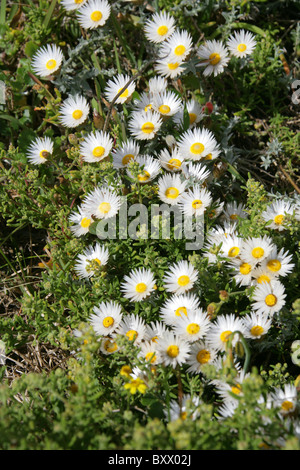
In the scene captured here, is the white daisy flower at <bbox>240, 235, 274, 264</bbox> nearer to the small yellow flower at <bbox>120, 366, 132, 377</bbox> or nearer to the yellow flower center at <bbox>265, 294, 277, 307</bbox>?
the yellow flower center at <bbox>265, 294, 277, 307</bbox>

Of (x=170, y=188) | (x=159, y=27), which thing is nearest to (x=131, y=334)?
(x=170, y=188)

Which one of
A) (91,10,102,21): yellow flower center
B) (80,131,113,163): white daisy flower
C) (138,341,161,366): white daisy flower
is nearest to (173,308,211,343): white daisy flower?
(138,341,161,366): white daisy flower

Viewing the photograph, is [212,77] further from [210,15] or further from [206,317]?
[206,317]

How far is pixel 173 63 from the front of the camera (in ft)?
9.84

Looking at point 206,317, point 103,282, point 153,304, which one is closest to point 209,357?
point 206,317

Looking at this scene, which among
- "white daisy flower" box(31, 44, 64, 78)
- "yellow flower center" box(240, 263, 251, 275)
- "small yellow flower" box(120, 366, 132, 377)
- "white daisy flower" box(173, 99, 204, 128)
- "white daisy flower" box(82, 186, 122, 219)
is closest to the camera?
"small yellow flower" box(120, 366, 132, 377)

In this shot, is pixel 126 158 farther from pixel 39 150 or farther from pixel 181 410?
pixel 181 410

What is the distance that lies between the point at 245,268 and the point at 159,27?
176cm

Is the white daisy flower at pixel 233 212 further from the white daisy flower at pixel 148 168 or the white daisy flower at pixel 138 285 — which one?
the white daisy flower at pixel 138 285

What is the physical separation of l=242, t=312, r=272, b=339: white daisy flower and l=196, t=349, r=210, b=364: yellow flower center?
19cm

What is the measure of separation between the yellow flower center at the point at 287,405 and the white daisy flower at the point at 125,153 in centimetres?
142

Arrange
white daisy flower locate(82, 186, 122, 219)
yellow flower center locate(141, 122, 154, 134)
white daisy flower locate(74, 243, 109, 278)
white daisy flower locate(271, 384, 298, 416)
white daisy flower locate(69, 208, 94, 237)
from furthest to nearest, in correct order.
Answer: yellow flower center locate(141, 122, 154, 134)
white daisy flower locate(69, 208, 94, 237)
white daisy flower locate(82, 186, 122, 219)
white daisy flower locate(74, 243, 109, 278)
white daisy flower locate(271, 384, 298, 416)

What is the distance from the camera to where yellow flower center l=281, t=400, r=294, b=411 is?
1.88m

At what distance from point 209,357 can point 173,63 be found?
179cm
